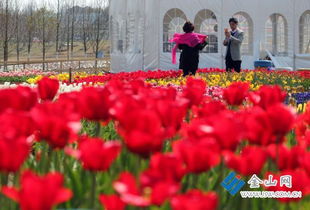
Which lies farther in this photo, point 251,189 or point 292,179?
point 251,189

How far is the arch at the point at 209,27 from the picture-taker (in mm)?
20578

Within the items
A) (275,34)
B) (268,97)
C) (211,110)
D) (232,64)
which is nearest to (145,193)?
(211,110)

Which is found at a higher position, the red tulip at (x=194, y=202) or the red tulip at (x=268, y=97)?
the red tulip at (x=268, y=97)

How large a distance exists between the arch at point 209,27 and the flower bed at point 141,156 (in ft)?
62.2

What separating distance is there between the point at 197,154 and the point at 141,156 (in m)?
0.16

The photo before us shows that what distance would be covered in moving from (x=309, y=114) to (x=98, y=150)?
3.36 ft

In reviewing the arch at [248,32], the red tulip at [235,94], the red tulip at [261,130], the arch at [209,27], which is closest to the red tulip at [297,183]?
the red tulip at [261,130]

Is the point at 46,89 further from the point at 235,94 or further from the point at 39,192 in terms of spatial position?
the point at 39,192

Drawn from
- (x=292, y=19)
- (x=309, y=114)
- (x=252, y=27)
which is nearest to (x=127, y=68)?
(x=252, y=27)

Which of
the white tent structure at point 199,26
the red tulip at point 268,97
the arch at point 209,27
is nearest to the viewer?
the red tulip at point 268,97

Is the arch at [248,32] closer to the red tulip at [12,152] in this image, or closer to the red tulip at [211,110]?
the red tulip at [211,110]

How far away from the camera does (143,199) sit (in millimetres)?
1037

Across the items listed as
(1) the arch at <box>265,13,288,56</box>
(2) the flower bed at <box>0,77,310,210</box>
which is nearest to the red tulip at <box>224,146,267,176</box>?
(2) the flower bed at <box>0,77,310,210</box>

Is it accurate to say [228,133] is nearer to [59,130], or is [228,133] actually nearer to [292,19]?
[59,130]
